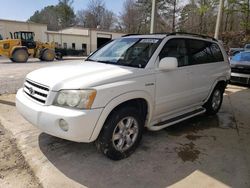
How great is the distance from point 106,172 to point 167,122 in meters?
1.47

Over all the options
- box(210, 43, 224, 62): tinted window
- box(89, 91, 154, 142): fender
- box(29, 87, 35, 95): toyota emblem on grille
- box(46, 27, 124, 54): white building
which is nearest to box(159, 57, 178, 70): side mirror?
box(89, 91, 154, 142): fender

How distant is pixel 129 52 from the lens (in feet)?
12.7

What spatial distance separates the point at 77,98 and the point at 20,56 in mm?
17137

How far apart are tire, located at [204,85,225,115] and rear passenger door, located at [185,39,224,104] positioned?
0.40 meters

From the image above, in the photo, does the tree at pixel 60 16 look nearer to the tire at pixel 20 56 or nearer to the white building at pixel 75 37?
the white building at pixel 75 37

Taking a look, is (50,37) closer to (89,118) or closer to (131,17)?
(131,17)

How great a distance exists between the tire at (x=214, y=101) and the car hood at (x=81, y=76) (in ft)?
8.56

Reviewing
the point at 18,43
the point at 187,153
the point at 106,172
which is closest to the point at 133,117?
the point at 106,172

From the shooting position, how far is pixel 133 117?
10.8 feet

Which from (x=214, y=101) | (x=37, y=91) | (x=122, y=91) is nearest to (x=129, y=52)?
(x=122, y=91)

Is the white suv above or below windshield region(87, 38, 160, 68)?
below

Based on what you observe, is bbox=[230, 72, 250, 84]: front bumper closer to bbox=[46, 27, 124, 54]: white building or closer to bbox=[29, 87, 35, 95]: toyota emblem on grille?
bbox=[29, 87, 35, 95]: toyota emblem on grille

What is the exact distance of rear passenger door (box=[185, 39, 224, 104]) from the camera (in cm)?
435

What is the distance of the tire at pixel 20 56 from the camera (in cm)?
1769
